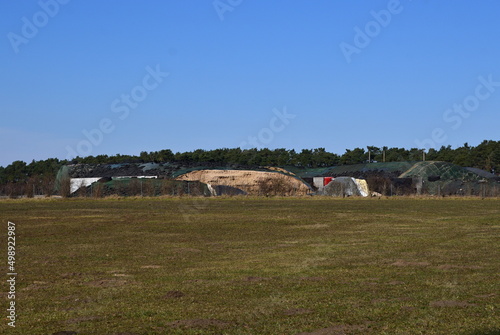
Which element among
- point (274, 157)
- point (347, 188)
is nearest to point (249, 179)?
point (347, 188)

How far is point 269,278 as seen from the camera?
53.5 feet

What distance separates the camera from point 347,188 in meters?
97.2

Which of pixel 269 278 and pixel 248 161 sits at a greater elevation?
pixel 248 161

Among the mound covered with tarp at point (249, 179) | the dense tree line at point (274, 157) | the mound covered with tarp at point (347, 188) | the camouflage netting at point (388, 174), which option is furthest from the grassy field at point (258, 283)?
the dense tree line at point (274, 157)

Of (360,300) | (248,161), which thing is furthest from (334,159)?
(360,300)

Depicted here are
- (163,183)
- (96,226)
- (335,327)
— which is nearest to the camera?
(335,327)

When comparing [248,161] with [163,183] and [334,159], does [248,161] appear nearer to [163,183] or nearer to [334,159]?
[334,159]

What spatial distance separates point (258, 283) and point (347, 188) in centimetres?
8284

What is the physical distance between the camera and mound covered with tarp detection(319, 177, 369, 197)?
9688 cm

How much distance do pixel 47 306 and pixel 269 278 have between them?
18.3 ft

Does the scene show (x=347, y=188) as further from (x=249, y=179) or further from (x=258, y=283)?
(x=258, y=283)

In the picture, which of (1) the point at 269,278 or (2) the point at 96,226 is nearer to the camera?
(1) the point at 269,278

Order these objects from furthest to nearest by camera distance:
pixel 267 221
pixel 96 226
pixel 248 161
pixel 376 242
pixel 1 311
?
1. pixel 248 161
2. pixel 267 221
3. pixel 96 226
4. pixel 376 242
5. pixel 1 311

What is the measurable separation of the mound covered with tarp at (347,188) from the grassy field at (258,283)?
217ft
